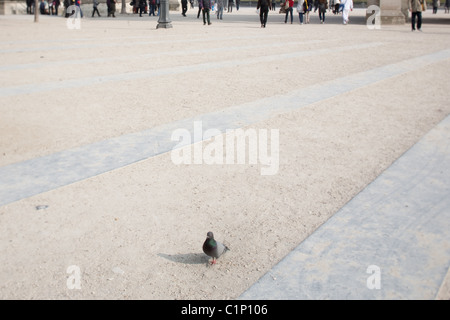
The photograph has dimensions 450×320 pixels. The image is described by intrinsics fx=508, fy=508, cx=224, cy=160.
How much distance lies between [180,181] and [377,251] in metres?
1.80

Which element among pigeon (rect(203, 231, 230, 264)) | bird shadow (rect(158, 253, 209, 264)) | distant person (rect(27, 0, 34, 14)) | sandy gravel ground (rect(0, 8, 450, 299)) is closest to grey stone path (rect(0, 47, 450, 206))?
sandy gravel ground (rect(0, 8, 450, 299))

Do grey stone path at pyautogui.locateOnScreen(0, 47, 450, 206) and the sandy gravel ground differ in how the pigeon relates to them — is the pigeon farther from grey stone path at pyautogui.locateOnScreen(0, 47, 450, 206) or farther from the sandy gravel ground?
grey stone path at pyautogui.locateOnScreen(0, 47, 450, 206)

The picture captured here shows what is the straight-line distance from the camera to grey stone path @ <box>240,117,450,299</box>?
2.72m

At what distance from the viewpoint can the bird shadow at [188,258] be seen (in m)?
3.03

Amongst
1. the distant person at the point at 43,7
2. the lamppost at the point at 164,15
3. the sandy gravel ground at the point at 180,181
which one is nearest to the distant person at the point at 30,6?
the distant person at the point at 43,7

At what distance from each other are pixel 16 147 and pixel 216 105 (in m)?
2.78

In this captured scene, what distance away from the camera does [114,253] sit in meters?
3.10

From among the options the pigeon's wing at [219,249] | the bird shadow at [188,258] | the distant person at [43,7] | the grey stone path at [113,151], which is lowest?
the bird shadow at [188,258]

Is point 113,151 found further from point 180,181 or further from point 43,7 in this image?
point 43,7

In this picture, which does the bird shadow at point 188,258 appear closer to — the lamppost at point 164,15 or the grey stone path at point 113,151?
the grey stone path at point 113,151

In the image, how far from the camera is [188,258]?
306 centimetres
